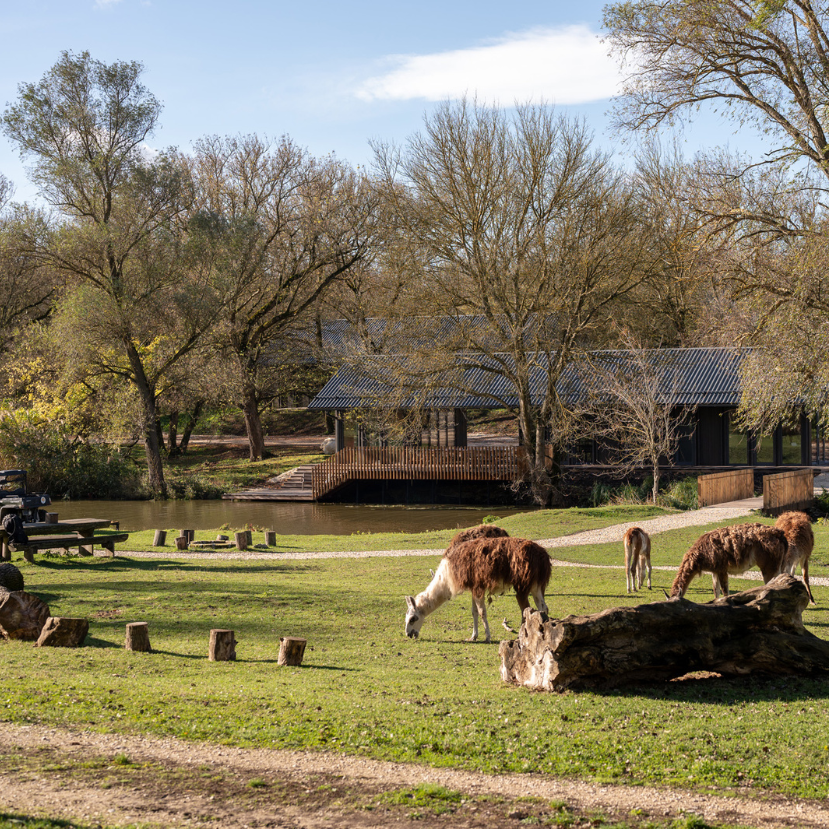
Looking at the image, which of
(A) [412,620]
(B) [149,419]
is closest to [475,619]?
(A) [412,620]

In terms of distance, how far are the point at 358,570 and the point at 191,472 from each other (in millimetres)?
34857

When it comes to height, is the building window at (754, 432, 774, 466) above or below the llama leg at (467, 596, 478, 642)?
above

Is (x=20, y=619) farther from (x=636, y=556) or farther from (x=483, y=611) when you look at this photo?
(x=636, y=556)

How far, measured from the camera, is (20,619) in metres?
12.9

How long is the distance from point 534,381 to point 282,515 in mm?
13849

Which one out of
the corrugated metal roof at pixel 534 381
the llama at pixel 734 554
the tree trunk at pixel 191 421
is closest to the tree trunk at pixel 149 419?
the corrugated metal roof at pixel 534 381

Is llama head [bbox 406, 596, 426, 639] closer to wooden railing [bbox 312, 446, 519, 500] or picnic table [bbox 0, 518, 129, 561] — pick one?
picnic table [bbox 0, 518, 129, 561]

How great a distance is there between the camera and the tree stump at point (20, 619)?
505 inches

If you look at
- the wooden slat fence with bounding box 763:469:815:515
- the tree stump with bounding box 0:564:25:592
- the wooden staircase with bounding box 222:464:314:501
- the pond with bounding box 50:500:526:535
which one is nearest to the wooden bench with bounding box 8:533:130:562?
the tree stump with bounding box 0:564:25:592

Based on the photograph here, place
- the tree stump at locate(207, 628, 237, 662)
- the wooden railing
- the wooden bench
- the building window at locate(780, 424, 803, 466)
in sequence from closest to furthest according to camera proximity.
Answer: the tree stump at locate(207, 628, 237, 662)
the wooden bench
the building window at locate(780, 424, 803, 466)
the wooden railing

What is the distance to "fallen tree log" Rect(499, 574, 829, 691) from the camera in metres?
9.59

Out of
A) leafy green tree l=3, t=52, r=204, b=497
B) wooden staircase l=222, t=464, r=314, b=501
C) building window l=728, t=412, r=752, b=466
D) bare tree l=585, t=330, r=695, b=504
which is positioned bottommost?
wooden staircase l=222, t=464, r=314, b=501

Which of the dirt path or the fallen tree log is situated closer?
the dirt path

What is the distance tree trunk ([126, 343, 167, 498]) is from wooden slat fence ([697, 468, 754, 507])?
26786mm
